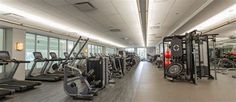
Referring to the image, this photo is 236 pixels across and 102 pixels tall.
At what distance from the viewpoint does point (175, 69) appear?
6477 millimetres

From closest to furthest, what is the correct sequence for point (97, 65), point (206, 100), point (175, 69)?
point (206, 100)
point (97, 65)
point (175, 69)

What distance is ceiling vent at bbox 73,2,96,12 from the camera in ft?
15.2

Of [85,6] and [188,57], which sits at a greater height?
[85,6]

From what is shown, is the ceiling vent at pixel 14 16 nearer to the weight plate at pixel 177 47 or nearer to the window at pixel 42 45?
the window at pixel 42 45

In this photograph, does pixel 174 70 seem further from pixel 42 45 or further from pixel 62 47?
pixel 62 47

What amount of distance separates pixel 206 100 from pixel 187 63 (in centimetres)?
292

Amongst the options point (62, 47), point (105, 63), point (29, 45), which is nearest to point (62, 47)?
point (62, 47)

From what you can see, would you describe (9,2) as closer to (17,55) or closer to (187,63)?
(17,55)

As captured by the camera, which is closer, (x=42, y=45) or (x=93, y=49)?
(x=42, y=45)

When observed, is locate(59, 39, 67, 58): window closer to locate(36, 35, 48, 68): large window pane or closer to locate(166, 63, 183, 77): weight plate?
locate(36, 35, 48, 68): large window pane

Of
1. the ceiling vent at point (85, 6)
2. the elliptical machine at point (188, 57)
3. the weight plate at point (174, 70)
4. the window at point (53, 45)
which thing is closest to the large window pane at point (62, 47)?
the window at point (53, 45)

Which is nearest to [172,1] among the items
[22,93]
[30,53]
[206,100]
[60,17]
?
[206,100]

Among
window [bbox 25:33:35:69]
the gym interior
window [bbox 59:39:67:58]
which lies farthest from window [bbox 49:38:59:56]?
the gym interior

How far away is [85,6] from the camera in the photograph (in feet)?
15.8
